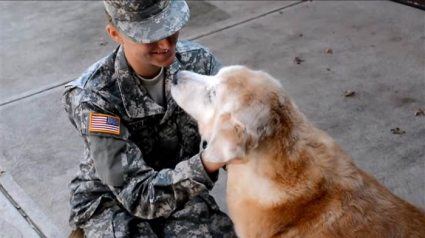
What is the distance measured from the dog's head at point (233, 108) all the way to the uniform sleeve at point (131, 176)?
0.87 feet

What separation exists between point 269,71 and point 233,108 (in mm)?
2635

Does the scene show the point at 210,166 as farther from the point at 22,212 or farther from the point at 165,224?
the point at 22,212

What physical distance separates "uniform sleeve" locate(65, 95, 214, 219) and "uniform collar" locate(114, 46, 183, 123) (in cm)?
14

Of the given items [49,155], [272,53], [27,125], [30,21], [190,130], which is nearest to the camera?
[190,130]

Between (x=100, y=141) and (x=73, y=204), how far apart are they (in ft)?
1.43

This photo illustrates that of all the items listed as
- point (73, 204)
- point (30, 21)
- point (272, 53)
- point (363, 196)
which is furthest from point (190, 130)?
point (30, 21)

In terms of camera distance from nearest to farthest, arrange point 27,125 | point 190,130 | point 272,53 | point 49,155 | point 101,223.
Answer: point 101,223
point 190,130
point 49,155
point 27,125
point 272,53

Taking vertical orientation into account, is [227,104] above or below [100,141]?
above

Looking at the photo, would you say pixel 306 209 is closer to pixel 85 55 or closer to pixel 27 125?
pixel 27 125

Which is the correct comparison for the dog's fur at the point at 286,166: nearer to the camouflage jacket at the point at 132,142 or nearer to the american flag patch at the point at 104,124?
the camouflage jacket at the point at 132,142

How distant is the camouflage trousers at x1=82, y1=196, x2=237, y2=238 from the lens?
2.70 m

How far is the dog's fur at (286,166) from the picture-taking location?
228 centimetres

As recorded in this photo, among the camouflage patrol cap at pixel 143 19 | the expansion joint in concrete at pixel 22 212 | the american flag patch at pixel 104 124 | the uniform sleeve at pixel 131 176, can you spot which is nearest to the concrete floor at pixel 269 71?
the expansion joint in concrete at pixel 22 212

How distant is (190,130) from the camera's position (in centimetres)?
292
